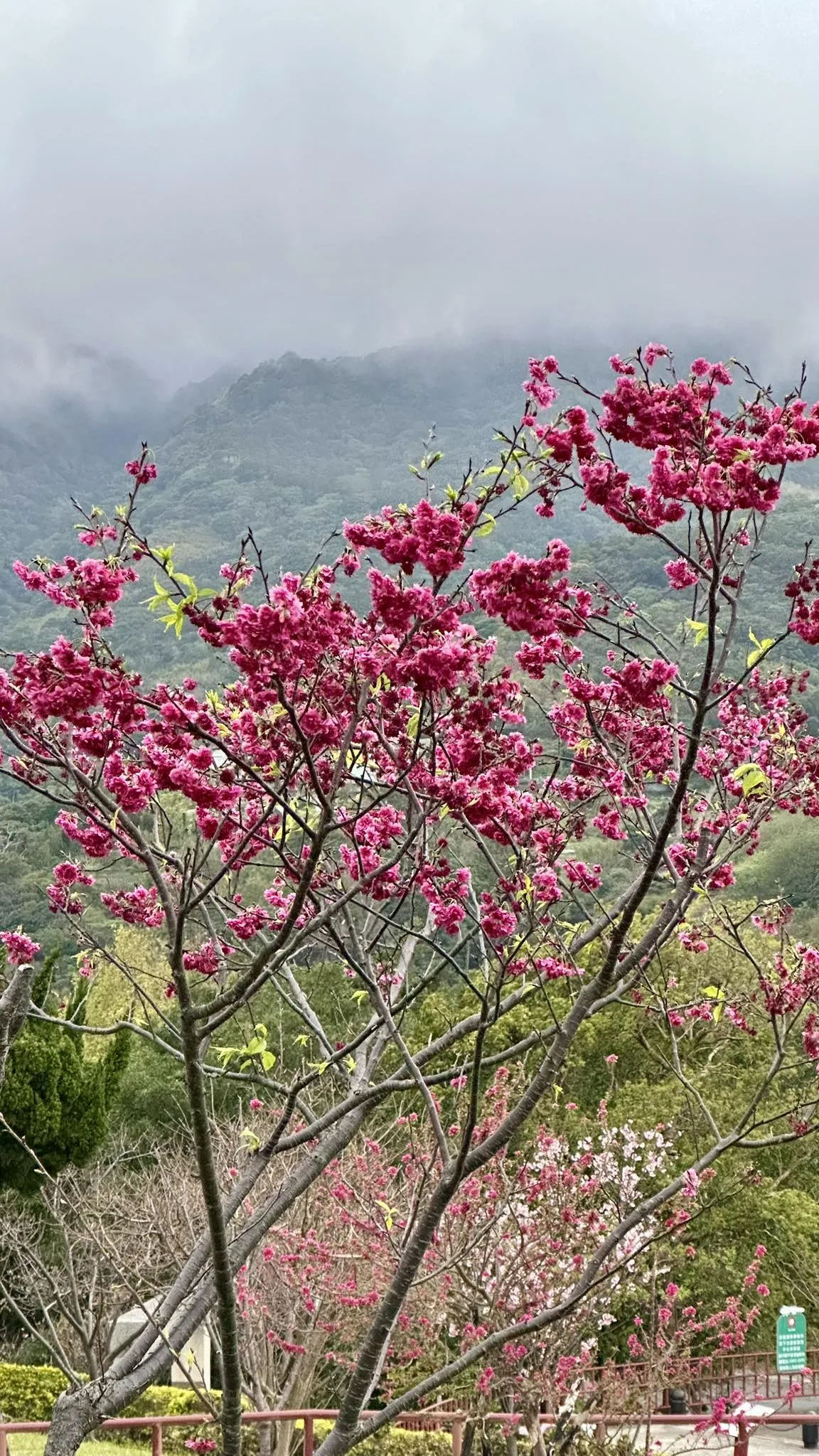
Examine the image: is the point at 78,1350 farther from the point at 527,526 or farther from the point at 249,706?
the point at 527,526

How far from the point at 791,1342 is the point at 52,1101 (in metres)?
6.70

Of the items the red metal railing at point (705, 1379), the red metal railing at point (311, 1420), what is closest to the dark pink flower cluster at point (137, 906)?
the red metal railing at point (311, 1420)

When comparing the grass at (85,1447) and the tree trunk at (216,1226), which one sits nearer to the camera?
the tree trunk at (216,1226)

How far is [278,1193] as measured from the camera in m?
3.69

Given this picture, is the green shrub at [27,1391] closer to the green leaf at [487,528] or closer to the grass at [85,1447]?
the grass at [85,1447]

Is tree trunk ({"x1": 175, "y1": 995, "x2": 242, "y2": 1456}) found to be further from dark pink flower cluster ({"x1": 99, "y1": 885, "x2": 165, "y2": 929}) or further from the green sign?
the green sign

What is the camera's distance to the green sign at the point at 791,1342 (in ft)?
30.6

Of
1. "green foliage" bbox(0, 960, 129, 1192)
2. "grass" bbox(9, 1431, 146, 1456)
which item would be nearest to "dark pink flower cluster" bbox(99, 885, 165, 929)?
→ "green foliage" bbox(0, 960, 129, 1192)

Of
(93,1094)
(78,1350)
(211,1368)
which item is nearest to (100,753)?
(93,1094)

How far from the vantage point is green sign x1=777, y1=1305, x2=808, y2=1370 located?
9.34m

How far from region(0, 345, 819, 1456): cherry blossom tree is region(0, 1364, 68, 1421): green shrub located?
972 cm

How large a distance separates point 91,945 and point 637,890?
6.72 feet

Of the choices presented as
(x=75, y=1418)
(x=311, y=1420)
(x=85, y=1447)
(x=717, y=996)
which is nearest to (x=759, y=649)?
(x=717, y=996)

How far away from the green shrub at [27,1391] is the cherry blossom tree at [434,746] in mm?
9717
